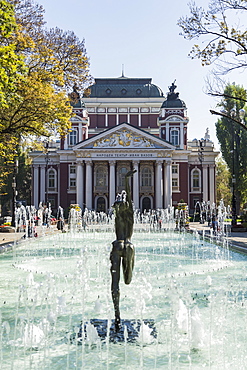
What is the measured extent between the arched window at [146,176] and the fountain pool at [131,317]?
38377 millimetres

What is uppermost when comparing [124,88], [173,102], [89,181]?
[124,88]

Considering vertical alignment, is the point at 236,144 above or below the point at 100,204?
above

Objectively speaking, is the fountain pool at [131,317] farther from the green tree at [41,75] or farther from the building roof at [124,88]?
the building roof at [124,88]

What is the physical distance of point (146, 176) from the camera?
51.6m

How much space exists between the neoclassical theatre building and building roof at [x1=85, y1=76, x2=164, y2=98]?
0.87 metres

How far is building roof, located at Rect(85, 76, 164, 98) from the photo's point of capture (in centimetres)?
6094

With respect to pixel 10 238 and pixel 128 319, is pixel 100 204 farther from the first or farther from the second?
pixel 128 319

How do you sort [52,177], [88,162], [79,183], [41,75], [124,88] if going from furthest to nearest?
[124,88] < [52,177] < [79,183] < [88,162] < [41,75]

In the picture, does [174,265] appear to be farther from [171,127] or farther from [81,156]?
[171,127]

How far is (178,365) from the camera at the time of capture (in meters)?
5.21

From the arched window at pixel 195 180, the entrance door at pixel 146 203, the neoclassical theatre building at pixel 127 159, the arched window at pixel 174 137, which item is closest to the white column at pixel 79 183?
the neoclassical theatre building at pixel 127 159

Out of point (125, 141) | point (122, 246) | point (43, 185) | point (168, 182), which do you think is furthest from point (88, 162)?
point (122, 246)

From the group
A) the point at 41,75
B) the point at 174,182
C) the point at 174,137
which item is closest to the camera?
the point at 41,75

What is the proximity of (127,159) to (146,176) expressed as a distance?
3.94 meters
